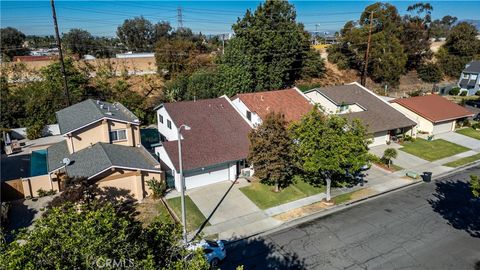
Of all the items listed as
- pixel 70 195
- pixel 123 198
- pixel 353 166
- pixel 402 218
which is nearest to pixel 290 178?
pixel 353 166

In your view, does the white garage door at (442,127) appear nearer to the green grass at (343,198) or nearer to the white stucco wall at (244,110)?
the green grass at (343,198)

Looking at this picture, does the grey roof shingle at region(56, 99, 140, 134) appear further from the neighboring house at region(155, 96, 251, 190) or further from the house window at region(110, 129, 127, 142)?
the neighboring house at region(155, 96, 251, 190)

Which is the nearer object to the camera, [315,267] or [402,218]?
[315,267]

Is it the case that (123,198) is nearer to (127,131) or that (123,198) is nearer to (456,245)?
(127,131)

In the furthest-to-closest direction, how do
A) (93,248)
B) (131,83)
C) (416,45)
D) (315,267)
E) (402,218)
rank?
(416,45) → (131,83) → (402,218) → (315,267) → (93,248)

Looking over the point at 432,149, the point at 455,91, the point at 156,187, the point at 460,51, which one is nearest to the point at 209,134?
the point at 156,187
